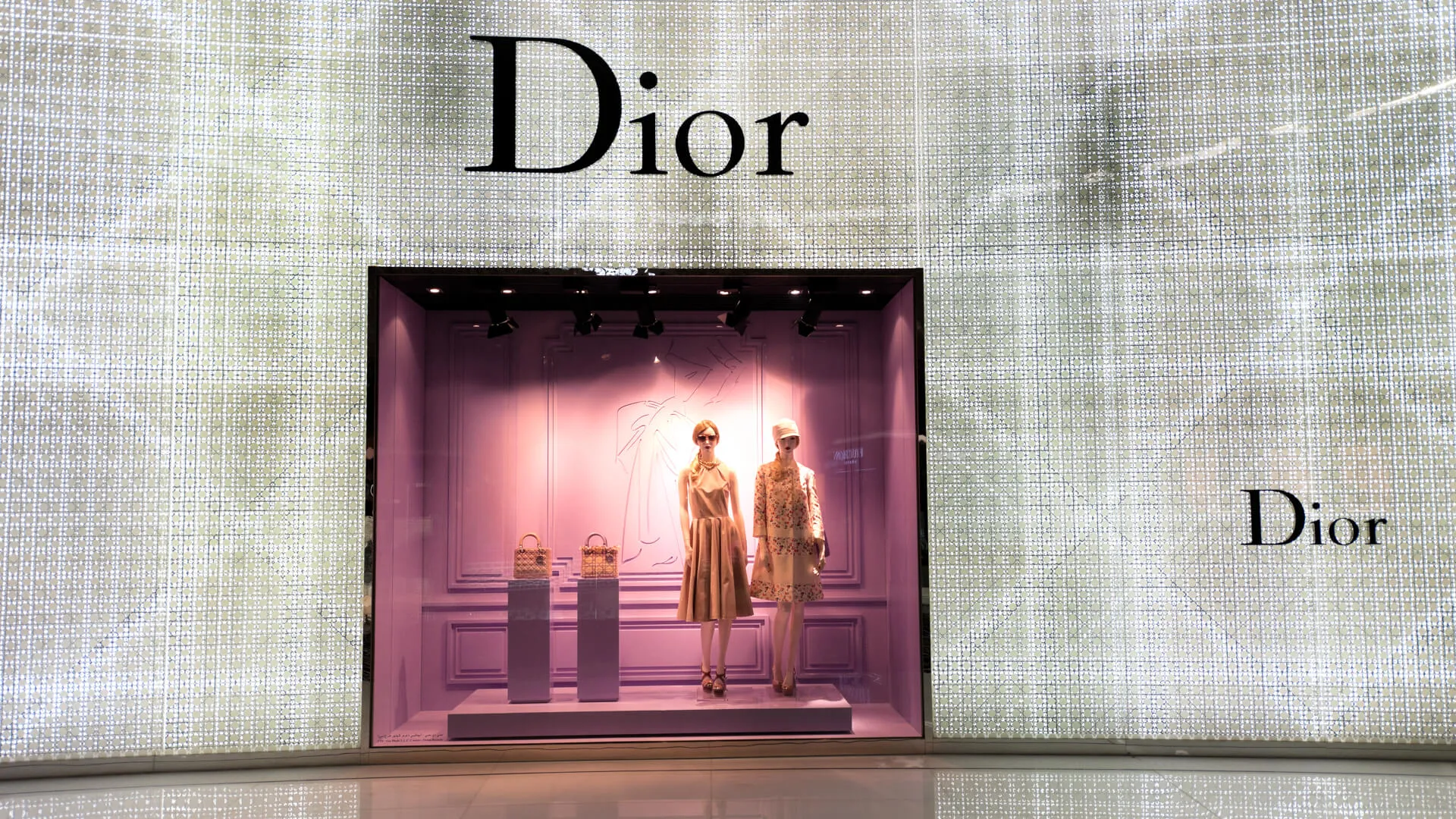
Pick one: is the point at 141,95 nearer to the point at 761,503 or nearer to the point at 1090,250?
the point at 761,503

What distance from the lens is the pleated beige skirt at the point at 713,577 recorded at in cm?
471

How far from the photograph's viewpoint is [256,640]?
396cm

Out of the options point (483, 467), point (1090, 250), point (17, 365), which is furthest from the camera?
point (483, 467)

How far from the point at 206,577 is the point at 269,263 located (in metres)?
1.34

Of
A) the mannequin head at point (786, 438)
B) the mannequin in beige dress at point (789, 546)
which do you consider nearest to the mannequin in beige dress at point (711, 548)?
the mannequin in beige dress at point (789, 546)

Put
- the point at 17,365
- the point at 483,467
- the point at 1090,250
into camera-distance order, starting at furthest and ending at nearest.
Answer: the point at 483,467, the point at 1090,250, the point at 17,365

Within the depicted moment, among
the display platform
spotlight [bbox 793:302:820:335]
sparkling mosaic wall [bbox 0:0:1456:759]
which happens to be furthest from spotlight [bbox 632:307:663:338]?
the display platform

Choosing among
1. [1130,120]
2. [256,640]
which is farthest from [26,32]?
[1130,120]

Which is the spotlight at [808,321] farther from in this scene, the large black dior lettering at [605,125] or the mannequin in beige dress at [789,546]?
the large black dior lettering at [605,125]

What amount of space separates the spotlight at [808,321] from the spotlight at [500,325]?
1384mm

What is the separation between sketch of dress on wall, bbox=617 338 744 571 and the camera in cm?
479

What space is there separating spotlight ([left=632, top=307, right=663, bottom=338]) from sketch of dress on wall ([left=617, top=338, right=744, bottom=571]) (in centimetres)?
15

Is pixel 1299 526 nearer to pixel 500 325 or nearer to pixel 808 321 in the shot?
pixel 808 321

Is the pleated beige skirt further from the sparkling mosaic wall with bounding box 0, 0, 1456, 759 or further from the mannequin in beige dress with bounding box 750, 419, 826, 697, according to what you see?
the sparkling mosaic wall with bounding box 0, 0, 1456, 759
